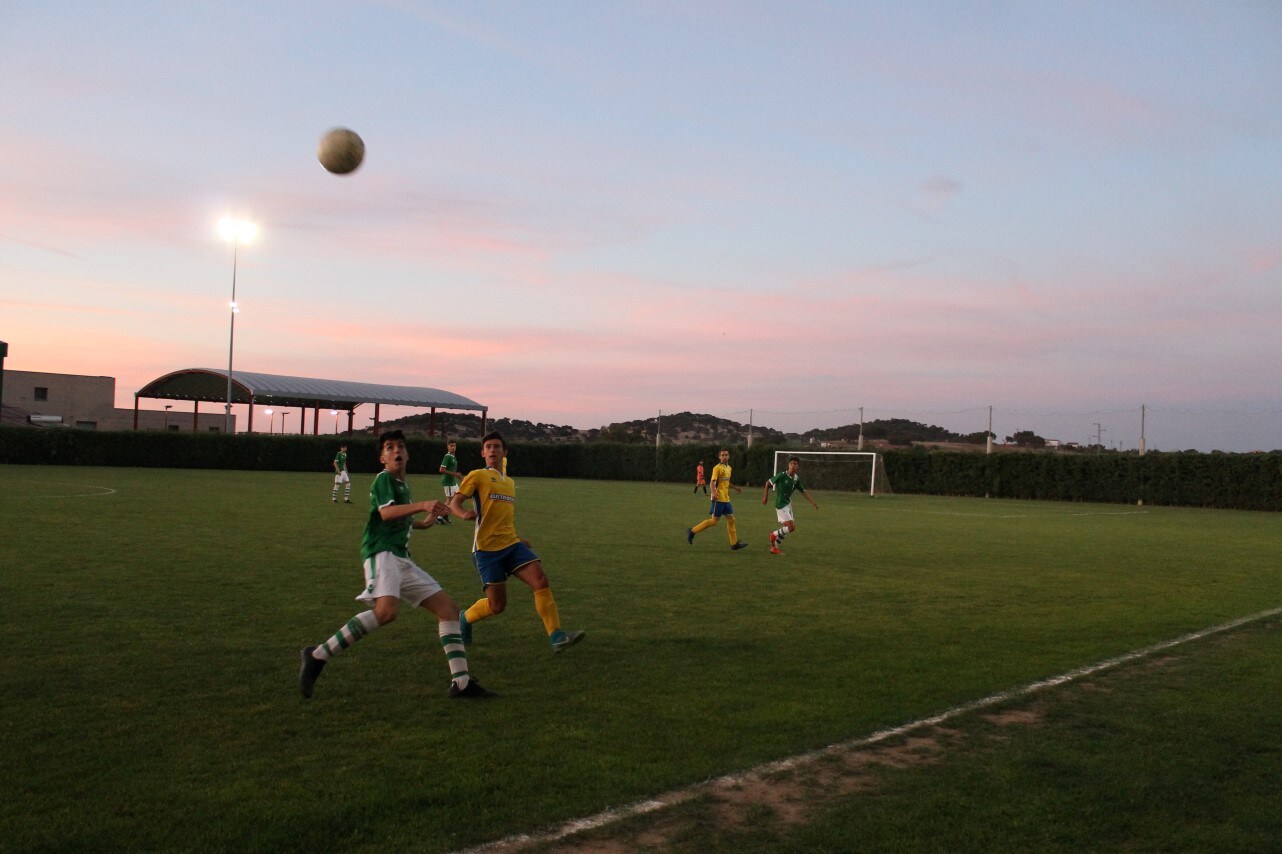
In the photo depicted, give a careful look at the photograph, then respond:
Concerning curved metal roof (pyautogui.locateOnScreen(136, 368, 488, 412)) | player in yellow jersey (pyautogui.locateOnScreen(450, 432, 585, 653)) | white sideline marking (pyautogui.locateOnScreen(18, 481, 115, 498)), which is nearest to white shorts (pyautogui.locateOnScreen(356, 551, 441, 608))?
player in yellow jersey (pyautogui.locateOnScreen(450, 432, 585, 653))

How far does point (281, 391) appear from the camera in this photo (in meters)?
63.9

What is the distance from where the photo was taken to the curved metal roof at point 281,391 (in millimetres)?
63500

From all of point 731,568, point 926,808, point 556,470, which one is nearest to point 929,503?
point 731,568

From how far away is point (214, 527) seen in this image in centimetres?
1938

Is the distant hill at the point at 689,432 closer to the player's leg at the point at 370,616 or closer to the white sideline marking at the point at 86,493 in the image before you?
the white sideline marking at the point at 86,493

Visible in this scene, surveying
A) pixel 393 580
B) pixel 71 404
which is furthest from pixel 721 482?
pixel 71 404

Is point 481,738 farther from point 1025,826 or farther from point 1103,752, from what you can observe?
point 1103,752

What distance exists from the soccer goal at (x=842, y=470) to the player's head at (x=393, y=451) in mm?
42567

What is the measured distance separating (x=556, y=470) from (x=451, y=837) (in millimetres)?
61811

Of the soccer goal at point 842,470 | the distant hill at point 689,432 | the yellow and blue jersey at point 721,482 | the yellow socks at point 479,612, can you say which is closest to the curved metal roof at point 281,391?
the distant hill at point 689,432

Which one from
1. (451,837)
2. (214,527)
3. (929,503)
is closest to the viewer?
(451,837)

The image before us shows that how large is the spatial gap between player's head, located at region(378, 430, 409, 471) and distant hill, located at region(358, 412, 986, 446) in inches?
1848

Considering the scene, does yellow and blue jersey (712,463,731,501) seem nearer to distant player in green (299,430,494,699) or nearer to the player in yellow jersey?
the player in yellow jersey

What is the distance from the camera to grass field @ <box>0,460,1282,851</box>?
15.8 ft
